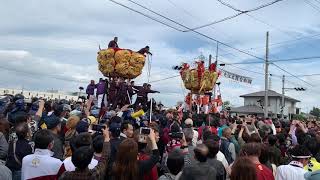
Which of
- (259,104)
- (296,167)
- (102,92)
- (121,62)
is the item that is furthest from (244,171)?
(259,104)

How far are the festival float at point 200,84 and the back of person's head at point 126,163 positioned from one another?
16.8 metres

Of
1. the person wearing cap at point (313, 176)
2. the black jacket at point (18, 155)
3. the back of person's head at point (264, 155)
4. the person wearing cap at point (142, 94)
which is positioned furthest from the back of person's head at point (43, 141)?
the person wearing cap at point (142, 94)

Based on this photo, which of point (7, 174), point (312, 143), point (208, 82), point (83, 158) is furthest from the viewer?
point (208, 82)

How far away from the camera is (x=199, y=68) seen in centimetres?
2134

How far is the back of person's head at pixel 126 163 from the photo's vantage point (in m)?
4.11

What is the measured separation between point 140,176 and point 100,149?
681mm

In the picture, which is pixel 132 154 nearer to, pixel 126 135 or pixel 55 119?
pixel 126 135

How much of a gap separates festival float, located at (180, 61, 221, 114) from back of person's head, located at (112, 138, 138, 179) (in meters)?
16.8

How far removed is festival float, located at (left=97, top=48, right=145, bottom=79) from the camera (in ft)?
46.0

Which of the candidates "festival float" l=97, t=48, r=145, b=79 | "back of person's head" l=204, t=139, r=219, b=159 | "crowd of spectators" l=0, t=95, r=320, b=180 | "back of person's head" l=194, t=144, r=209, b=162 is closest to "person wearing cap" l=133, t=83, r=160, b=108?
Answer: "festival float" l=97, t=48, r=145, b=79

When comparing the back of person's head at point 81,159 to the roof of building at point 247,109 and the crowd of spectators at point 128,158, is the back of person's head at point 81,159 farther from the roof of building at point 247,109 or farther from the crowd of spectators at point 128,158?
the roof of building at point 247,109

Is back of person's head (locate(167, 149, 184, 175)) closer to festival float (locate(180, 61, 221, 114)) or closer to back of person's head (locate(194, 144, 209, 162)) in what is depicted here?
back of person's head (locate(194, 144, 209, 162))

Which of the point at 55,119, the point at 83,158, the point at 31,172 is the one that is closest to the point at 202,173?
the point at 83,158

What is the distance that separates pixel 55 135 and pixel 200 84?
16066 mm
